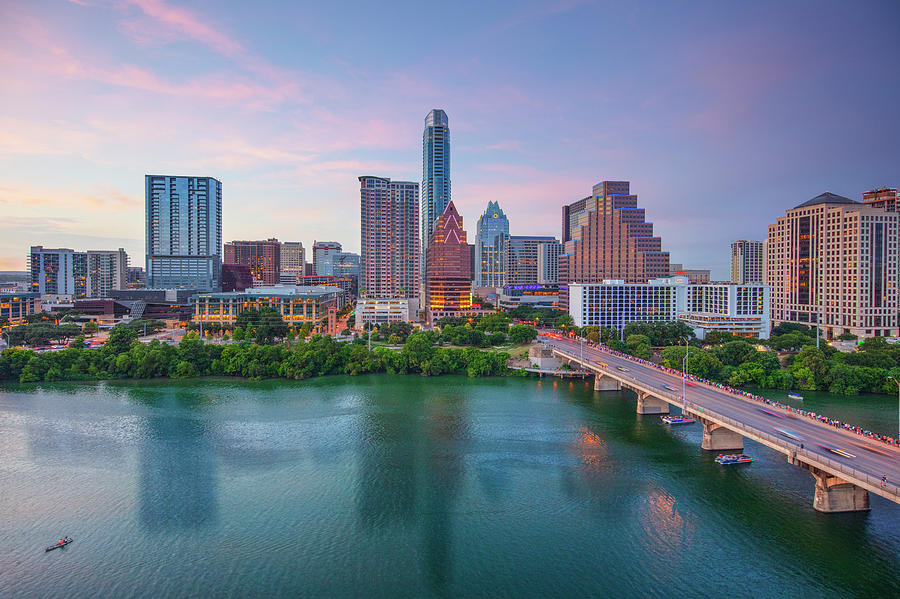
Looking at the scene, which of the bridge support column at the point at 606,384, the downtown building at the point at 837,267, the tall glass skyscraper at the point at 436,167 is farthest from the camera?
the tall glass skyscraper at the point at 436,167

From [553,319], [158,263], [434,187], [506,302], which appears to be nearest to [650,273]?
[553,319]

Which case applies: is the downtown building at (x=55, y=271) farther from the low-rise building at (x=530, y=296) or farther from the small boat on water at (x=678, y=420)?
the small boat on water at (x=678, y=420)

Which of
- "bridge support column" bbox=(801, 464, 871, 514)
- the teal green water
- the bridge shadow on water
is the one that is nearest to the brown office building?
the teal green water

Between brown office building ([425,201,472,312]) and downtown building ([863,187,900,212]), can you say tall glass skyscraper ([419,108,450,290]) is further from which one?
downtown building ([863,187,900,212])

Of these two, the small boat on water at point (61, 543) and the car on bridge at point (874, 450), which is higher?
the car on bridge at point (874, 450)

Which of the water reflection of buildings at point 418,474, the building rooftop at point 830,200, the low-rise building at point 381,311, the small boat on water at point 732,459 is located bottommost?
the water reflection of buildings at point 418,474

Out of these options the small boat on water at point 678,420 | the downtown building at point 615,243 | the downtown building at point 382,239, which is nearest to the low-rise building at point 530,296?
the downtown building at point 615,243

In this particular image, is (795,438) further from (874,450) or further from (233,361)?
(233,361)
